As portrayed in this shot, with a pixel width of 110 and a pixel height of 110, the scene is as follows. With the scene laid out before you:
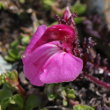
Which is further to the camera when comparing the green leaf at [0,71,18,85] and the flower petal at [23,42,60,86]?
the green leaf at [0,71,18,85]

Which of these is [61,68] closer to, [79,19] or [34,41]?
[34,41]

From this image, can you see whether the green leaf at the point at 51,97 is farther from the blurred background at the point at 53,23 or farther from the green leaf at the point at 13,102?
the green leaf at the point at 13,102

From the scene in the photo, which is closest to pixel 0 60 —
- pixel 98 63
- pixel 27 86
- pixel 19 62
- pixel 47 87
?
pixel 19 62

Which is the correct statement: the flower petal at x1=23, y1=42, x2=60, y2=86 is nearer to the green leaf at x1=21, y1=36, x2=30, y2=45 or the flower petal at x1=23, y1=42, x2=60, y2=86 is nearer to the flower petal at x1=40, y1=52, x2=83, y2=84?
the flower petal at x1=40, y1=52, x2=83, y2=84

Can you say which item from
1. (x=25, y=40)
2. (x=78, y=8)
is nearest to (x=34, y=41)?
(x=25, y=40)

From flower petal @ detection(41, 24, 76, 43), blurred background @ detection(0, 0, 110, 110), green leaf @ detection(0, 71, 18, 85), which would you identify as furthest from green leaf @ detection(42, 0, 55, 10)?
flower petal @ detection(41, 24, 76, 43)

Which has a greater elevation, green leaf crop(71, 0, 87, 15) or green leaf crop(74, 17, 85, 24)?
green leaf crop(71, 0, 87, 15)
